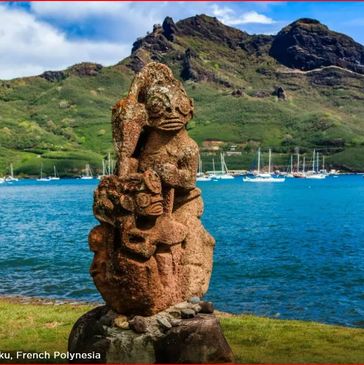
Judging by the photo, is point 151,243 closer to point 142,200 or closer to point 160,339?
point 142,200

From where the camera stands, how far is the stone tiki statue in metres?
12.2

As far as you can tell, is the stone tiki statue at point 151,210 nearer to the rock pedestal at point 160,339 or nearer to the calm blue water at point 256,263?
the rock pedestal at point 160,339

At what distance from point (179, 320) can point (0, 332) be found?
26.3 ft

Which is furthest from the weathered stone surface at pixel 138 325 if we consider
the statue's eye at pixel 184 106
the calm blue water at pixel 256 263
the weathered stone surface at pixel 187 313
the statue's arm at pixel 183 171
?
the calm blue water at pixel 256 263

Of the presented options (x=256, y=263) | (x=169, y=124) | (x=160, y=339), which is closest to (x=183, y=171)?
(x=169, y=124)

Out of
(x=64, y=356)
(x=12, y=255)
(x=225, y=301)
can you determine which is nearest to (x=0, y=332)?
(x=64, y=356)

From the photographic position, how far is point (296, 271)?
1528 inches

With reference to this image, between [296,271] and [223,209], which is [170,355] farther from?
[223,209]

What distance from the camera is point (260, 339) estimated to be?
16266 mm

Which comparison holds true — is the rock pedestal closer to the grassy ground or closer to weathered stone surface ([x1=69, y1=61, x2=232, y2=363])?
weathered stone surface ([x1=69, y1=61, x2=232, y2=363])

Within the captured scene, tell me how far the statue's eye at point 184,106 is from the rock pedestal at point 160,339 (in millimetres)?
4242

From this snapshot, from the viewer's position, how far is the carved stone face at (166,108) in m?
13.3

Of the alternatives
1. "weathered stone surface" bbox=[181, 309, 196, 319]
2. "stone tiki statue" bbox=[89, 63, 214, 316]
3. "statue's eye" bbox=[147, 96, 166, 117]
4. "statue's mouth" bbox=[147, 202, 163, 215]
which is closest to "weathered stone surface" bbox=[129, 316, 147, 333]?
"stone tiki statue" bbox=[89, 63, 214, 316]

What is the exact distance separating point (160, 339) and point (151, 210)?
2506 mm
